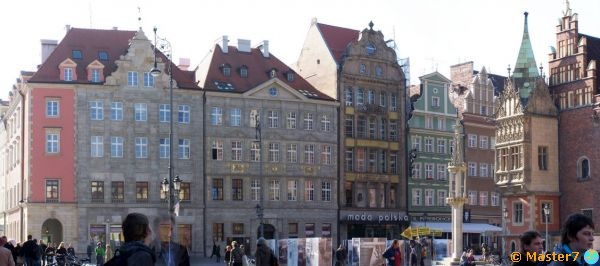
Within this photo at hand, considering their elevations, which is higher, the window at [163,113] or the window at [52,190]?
the window at [163,113]

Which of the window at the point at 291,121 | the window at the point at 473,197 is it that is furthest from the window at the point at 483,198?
the window at the point at 291,121

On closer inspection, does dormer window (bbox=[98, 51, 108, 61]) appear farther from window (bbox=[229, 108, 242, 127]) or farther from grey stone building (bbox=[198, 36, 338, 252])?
window (bbox=[229, 108, 242, 127])

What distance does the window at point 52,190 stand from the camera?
61031 mm

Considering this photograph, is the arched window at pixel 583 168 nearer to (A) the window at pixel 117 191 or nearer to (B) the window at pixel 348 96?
(B) the window at pixel 348 96

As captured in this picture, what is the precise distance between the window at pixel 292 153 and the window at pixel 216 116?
18.0ft

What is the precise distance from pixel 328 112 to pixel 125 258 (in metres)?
63.4

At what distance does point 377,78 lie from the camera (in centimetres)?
7312

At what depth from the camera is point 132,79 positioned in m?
63.2

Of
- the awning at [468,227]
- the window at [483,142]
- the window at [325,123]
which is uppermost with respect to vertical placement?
the window at [325,123]

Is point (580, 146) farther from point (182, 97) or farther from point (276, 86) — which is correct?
point (182, 97)

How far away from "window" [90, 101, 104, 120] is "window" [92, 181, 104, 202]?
160 inches

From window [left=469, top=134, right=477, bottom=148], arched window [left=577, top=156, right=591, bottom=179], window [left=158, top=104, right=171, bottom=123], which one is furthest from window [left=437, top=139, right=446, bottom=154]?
window [left=158, top=104, right=171, bottom=123]

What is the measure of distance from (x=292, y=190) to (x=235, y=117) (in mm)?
6701

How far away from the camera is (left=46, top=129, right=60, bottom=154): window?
202ft
